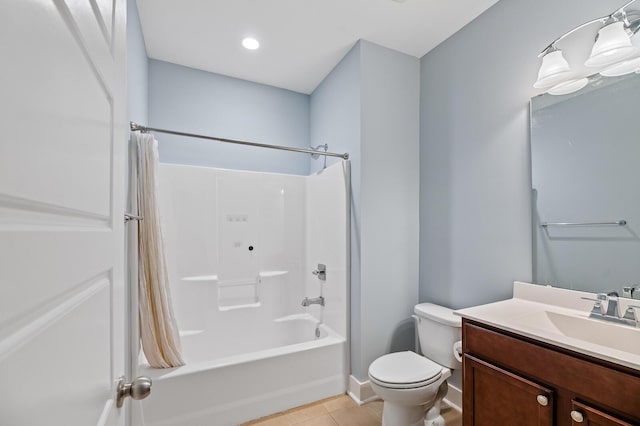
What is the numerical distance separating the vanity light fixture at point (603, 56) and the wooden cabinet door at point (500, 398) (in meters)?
1.45

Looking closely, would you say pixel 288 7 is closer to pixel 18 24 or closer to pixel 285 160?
pixel 285 160

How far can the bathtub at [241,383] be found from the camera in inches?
67.4

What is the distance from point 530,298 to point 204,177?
8.41ft

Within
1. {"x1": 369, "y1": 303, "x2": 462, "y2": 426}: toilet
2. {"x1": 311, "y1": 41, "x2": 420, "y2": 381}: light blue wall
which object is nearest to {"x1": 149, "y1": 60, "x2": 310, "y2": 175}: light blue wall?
{"x1": 311, "y1": 41, "x2": 420, "y2": 381}: light blue wall

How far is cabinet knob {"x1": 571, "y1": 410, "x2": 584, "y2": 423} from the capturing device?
3.19 ft

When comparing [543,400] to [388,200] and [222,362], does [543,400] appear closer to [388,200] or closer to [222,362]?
A: [388,200]

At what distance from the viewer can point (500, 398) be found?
1231 mm

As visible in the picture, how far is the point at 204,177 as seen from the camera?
260cm

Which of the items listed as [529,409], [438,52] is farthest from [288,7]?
[529,409]

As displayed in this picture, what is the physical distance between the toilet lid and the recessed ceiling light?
251cm

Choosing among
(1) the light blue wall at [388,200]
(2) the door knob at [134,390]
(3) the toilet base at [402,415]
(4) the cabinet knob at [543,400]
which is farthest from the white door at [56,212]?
(1) the light blue wall at [388,200]

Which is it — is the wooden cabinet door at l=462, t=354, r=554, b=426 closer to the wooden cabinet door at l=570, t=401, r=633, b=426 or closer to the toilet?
the wooden cabinet door at l=570, t=401, r=633, b=426

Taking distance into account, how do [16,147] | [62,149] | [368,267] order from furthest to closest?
[368,267] < [62,149] < [16,147]

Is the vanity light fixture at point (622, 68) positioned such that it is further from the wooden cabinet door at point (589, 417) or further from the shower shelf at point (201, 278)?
the shower shelf at point (201, 278)
